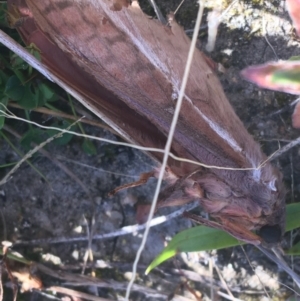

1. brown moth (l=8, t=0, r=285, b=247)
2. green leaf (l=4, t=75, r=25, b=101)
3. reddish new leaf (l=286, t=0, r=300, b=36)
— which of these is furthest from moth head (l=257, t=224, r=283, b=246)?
green leaf (l=4, t=75, r=25, b=101)

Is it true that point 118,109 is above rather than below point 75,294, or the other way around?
above

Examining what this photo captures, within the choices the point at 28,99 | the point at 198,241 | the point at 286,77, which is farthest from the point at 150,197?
the point at 286,77

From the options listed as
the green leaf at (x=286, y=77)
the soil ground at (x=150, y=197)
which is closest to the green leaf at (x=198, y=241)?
the soil ground at (x=150, y=197)

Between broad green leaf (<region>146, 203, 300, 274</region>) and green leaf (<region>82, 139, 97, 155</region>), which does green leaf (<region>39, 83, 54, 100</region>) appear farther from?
broad green leaf (<region>146, 203, 300, 274</region>)

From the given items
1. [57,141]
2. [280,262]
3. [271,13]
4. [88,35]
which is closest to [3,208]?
[57,141]

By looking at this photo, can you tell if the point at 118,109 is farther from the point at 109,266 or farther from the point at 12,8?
the point at 109,266

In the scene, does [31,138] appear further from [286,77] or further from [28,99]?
[286,77]

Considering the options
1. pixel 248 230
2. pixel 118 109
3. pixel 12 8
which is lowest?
pixel 248 230
